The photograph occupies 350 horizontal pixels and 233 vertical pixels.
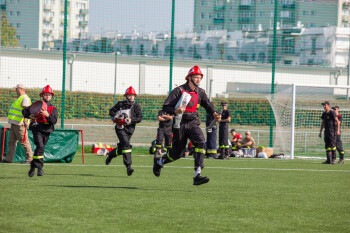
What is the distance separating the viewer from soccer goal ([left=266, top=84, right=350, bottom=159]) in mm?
21067

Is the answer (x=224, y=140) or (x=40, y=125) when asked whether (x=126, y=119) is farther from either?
(x=224, y=140)

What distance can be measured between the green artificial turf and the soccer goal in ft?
24.6

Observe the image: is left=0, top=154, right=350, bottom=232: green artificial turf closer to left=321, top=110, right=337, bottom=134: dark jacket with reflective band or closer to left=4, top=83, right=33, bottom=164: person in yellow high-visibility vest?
left=4, top=83, right=33, bottom=164: person in yellow high-visibility vest

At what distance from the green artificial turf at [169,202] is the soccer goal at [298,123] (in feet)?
24.6

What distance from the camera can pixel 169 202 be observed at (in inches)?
328

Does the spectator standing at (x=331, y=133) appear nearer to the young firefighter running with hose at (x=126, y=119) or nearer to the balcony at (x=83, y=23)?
the young firefighter running with hose at (x=126, y=119)

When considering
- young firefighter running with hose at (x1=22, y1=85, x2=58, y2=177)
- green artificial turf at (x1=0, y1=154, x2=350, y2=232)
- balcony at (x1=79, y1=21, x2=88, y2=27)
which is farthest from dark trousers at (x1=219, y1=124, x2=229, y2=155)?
young firefighter running with hose at (x1=22, y1=85, x2=58, y2=177)

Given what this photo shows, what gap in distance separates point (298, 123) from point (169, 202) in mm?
15805

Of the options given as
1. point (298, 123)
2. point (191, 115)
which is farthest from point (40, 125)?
point (298, 123)

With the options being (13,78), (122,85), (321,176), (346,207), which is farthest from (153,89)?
(346,207)

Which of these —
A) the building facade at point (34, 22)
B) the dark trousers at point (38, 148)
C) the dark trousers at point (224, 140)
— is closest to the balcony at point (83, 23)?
the building facade at point (34, 22)

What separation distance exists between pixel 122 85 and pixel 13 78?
250 inches

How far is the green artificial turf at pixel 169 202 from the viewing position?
6562 mm

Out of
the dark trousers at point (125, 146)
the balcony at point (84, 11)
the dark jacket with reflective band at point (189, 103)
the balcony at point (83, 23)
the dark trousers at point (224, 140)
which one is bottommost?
the dark trousers at point (224, 140)
